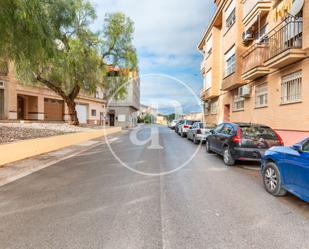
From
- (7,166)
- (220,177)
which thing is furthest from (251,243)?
(7,166)

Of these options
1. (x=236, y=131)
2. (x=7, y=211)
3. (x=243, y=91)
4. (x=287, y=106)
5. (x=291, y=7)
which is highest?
(x=291, y=7)

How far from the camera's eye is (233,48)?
58.0 feet

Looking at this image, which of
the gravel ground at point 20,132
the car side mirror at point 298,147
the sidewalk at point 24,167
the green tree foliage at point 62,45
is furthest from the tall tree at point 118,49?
the car side mirror at point 298,147

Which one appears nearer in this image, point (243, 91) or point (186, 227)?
point (186, 227)

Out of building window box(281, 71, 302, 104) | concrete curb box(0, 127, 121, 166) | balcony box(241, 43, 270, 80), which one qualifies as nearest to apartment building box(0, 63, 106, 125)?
concrete curb box(0, 127, 121, 166)

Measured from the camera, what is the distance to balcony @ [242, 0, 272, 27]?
13.0 metres

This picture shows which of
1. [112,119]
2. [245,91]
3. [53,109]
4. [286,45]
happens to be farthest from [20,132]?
[112,119]

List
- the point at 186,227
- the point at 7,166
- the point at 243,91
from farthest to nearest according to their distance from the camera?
the point at 243,91
the point at 7,166
the point at 186,227

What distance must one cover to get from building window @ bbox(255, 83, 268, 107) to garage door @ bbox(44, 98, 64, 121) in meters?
23.7

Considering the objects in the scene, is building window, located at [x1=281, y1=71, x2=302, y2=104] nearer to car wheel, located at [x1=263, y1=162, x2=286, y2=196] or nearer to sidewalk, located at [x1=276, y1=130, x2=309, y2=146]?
sidewalk, located at [x1=276, y1=130, x2=309, y2=146]

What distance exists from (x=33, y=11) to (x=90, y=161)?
5.33m

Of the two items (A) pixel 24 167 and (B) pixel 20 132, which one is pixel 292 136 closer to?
(A) pixel 24 167

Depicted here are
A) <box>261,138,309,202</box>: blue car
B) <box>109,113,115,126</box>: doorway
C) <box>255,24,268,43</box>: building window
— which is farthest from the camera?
<box>109,113,115,126</box>: doorway

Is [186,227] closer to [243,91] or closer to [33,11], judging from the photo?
[33,11]
